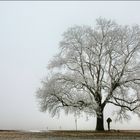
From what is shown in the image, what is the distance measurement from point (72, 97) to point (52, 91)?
8.45ft

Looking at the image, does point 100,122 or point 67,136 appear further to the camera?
point 100,122

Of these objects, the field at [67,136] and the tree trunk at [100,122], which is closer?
the field at [67,136]

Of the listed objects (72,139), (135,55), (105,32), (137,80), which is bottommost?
(72,139)

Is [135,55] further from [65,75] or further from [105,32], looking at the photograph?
[65,75]

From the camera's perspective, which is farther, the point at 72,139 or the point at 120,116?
the point at 120,116

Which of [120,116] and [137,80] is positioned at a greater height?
[137,80]

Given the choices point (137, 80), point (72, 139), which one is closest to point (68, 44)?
point (137, 80)

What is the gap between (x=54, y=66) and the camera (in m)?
48.8

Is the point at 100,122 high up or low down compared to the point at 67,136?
up

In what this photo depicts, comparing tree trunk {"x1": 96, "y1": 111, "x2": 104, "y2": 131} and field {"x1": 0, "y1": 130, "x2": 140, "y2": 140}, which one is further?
tree trunk {"x1": 96, "y1": 111, "x2": 104, "y2": 131}

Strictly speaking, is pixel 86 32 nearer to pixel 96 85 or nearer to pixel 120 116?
pixel 96 85

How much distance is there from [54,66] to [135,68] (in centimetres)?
1026

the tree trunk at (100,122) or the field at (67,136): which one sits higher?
the tree trunk at (100,122)

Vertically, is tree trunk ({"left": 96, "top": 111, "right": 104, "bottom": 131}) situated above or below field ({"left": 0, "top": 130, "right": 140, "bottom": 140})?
above
